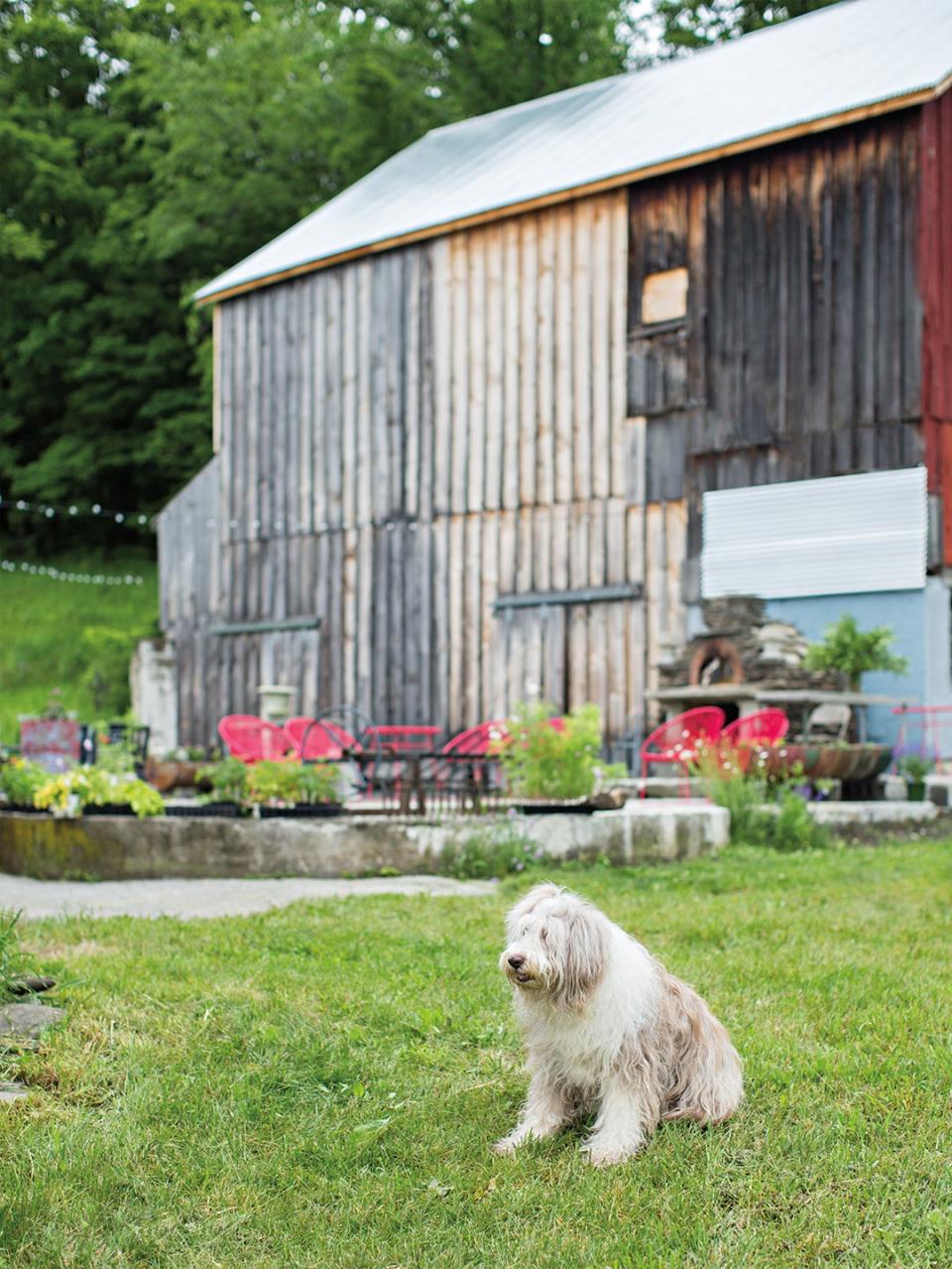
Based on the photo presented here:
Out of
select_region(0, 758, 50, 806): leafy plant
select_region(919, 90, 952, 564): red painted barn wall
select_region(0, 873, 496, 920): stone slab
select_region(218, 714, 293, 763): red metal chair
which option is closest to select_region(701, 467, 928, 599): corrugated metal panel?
select_region(919, 90, 952, 564): red painted barn wall

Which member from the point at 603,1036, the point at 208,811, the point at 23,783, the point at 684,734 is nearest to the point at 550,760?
the point at 208,811

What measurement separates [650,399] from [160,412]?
65.3ft

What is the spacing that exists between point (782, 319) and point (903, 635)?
144 inches

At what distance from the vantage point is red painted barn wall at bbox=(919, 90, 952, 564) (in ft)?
46.5

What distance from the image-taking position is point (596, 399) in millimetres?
16578

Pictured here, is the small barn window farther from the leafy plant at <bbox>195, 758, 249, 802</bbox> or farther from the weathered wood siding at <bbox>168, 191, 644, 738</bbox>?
the leafy plant at <bbox>195, 758, 249, 802</bbox>

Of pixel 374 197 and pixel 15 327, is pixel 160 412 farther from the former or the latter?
pixel 374 197

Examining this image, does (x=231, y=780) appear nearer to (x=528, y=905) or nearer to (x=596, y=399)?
(x=528, y=905)

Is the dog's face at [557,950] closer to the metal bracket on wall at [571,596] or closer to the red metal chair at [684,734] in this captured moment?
the red metal chair at [684,734]

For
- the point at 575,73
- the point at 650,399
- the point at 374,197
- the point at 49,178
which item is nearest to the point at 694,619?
the point at 650,399

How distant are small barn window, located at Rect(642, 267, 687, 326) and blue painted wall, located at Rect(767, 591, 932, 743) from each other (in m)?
3.80

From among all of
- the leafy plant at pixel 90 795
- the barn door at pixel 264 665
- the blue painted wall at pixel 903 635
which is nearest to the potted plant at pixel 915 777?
the blue painted wall at pixel 903 635

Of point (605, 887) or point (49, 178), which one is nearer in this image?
point (605, 887)

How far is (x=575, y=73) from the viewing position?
94.1 ft
